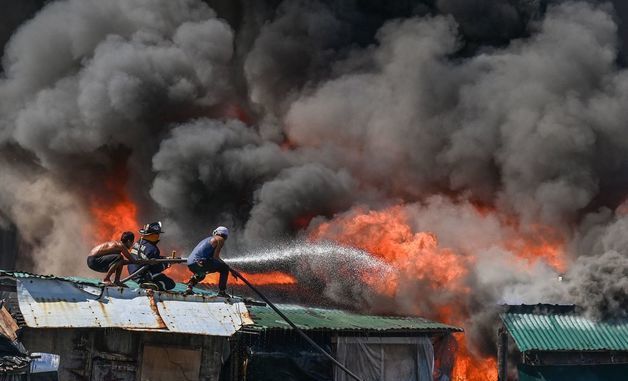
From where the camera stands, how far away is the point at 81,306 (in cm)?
1452

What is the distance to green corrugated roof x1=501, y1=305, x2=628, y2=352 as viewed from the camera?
1949 cm

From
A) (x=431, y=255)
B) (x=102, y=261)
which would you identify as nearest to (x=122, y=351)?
(x=102, y=261)

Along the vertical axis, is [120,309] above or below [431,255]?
below

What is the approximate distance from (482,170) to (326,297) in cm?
906

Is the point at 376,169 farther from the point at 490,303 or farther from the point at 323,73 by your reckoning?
the point at 490,303

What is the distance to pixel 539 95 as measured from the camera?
2733cm

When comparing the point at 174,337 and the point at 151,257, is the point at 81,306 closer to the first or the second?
the point at 174,337

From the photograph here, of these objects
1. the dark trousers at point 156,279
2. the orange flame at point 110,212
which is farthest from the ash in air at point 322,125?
the dark trousers at point 156,279

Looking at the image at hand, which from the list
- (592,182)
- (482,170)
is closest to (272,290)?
(482,170)

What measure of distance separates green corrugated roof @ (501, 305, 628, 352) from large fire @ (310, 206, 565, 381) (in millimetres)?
1536

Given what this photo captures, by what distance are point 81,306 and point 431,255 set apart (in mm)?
10986

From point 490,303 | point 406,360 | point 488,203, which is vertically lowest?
point 406,360

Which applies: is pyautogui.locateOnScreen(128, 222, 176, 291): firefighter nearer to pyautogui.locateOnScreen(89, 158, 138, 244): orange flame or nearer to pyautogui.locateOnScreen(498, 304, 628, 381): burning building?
pyautogui.locateOnScreen(498, 304, 628, 381): burning building

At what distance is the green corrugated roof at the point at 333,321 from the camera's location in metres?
17.4
